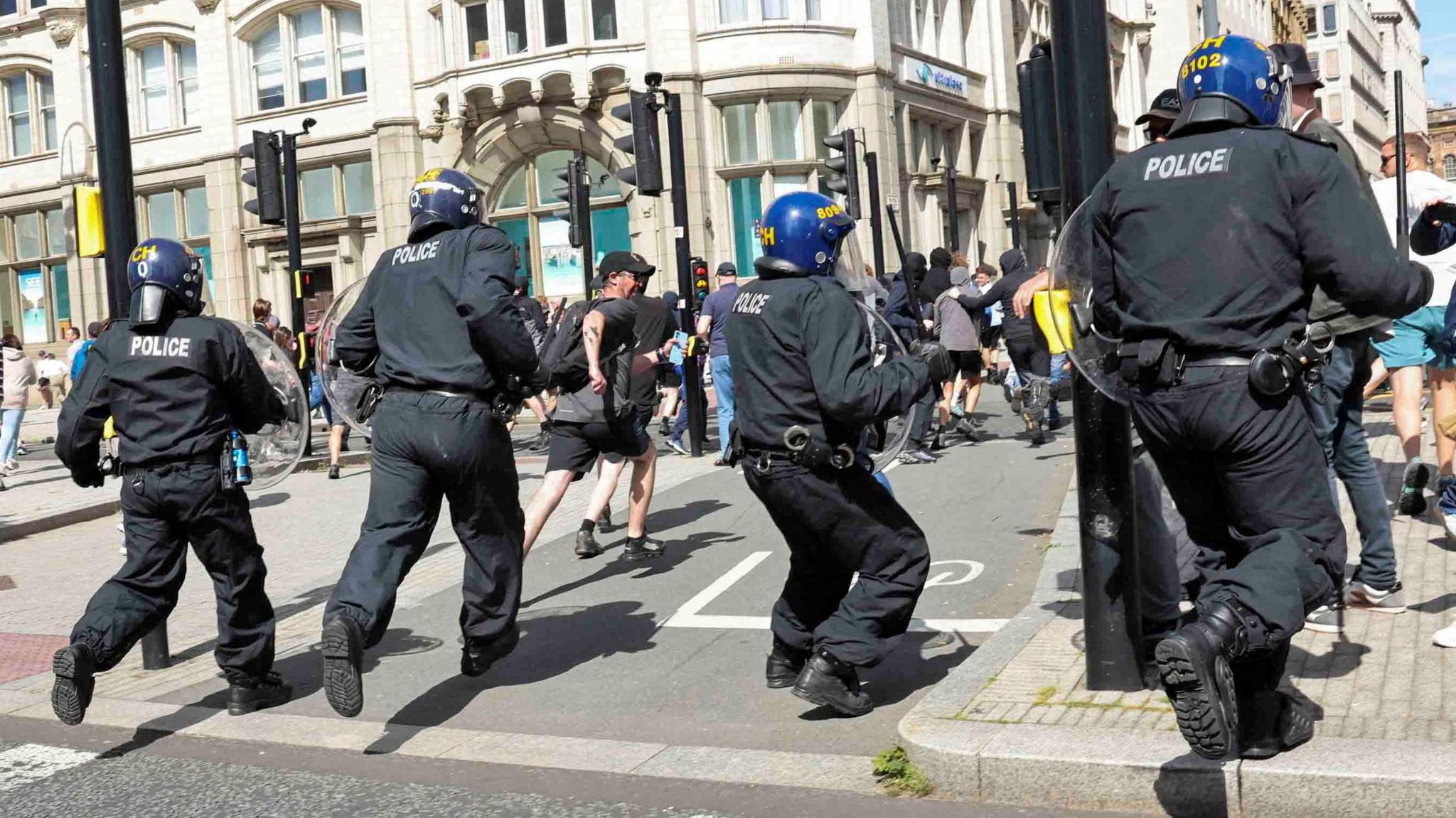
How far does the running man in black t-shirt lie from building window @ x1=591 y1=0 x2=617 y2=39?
908 inches

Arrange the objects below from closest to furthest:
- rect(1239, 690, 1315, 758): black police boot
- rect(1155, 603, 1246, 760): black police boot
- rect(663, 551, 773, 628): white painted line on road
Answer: rect(1155, 603, 1246, 760): black police boot → rect(1239, 690, 1315, 758): black police boot → rect(663, 551, 773, 628): white painted line on road

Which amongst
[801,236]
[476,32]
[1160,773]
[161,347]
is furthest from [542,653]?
[476,32]

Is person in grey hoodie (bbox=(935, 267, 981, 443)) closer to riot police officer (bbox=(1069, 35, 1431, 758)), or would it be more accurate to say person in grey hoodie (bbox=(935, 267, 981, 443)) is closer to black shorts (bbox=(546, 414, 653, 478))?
black shorts (bbox=(546, 414, 653, 478))

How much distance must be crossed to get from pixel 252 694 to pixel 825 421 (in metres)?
2.49

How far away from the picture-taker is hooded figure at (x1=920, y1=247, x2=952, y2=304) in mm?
15055

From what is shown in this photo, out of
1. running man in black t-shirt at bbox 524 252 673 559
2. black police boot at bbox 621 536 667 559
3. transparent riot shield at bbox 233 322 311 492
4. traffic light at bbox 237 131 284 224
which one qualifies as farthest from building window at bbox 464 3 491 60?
transparent riot shield at bbox 233 322 311 492

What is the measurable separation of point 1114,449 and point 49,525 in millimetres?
10287

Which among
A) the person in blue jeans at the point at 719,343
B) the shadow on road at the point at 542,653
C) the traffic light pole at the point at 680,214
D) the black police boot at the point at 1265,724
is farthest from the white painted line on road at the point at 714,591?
the traffic light pole at the point at 680,214

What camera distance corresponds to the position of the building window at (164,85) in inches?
1451

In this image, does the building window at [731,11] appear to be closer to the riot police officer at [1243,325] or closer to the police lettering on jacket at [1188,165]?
the riot police officer at [1243,325]

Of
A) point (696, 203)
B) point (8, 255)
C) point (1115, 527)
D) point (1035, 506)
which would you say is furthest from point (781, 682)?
point (8, 255)

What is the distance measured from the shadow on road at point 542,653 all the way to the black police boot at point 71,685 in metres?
0.96

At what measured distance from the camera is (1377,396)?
52.0ft

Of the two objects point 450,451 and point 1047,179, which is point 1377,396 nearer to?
point 1047,179
